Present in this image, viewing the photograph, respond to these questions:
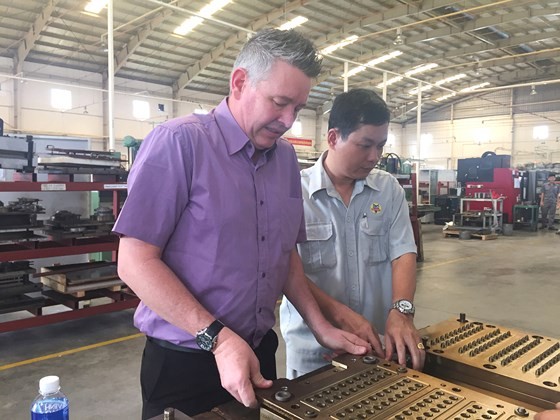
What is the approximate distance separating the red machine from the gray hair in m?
12.4

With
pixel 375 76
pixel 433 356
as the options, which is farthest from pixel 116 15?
pixel 433 356

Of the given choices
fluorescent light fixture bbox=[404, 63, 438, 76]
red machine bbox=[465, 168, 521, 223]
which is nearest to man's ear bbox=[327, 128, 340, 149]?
red machine bbox=[465, 168, 521, 223]

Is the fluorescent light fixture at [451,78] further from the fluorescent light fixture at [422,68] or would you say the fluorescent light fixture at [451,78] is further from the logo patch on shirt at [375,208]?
the logo patch on shirt at [375,208]

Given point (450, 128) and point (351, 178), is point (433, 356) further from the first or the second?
point (450, 128)

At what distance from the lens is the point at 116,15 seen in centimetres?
1093

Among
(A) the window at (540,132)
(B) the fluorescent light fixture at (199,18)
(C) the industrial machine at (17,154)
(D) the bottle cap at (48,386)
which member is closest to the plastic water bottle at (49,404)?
(D) the bottle cap at (48,386)

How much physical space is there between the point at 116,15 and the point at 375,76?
30.9 ft

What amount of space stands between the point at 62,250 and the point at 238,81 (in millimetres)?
3370

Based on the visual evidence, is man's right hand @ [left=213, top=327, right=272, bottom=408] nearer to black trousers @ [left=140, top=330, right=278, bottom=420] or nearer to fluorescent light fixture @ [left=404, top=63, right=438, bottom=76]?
black trousers @ [left=140, top=330, right=278, bottom=420]

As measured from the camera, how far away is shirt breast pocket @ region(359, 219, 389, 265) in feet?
5.13

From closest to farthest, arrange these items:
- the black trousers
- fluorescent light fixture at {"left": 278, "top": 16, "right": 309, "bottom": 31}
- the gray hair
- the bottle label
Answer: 1. the bottle label
2. the gray hair
3. the black trousers
4. fluorescent light fixture at {"left": 278, "top": 16, "right": 309, "bottom": 31}

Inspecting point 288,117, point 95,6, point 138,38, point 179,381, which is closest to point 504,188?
point 138,38

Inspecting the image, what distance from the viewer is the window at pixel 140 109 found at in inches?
609

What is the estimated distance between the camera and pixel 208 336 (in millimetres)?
905
